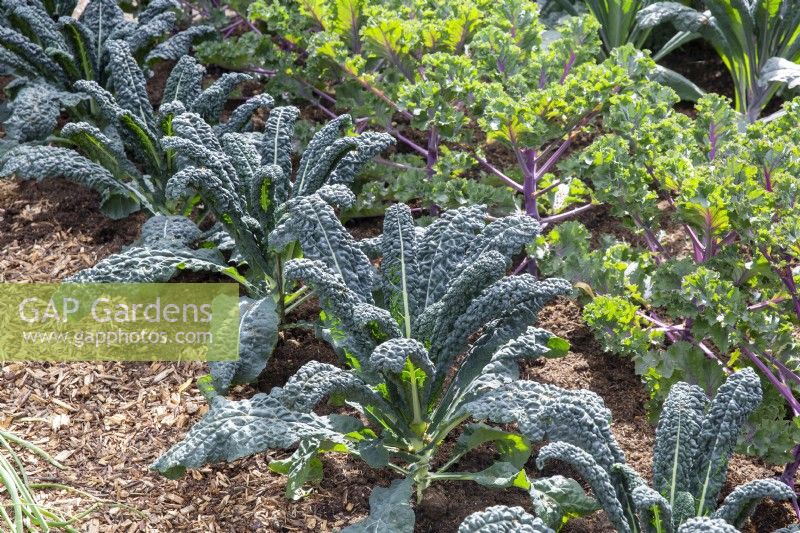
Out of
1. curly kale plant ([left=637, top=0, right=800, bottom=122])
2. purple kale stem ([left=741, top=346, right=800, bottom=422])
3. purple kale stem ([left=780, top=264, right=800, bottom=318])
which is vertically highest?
curly kale plant ([left=637, top=0, right=800, bottom=122])

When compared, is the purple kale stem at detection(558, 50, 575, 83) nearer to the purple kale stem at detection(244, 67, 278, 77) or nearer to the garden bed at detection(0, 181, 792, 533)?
the garden bed at detection(0, 181, 792, 533)

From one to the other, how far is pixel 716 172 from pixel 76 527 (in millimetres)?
2516

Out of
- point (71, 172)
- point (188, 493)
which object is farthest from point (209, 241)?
point (188, 493)

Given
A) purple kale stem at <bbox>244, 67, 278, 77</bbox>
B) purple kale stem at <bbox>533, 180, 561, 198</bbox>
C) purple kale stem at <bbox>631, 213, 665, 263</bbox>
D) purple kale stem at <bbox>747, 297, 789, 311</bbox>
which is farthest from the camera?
purple kale stem at <bbox>244, 67, 278, 77</bbox>

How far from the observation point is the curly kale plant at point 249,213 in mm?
3398

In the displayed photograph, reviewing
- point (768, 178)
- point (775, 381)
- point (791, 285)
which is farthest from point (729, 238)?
point (775, 381)

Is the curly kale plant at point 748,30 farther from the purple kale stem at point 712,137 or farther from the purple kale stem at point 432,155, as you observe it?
the purple kale stem at point 432,155

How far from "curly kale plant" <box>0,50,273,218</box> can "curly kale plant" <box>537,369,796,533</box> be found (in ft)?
7.22

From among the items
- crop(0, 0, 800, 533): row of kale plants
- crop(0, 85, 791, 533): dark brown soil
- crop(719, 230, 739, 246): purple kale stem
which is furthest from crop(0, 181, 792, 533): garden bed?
crop(719, 230, 739, 246): purple kale stem

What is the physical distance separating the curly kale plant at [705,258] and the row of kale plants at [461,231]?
11 millimetres

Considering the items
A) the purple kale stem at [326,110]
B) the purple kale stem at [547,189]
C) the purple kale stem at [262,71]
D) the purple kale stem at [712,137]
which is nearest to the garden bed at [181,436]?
the purple kale stem at [547,189]

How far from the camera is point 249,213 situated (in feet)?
12.6

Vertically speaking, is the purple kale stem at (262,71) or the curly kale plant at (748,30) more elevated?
the curly kale plant at (748,30)

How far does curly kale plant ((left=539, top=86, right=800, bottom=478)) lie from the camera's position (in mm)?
3197
